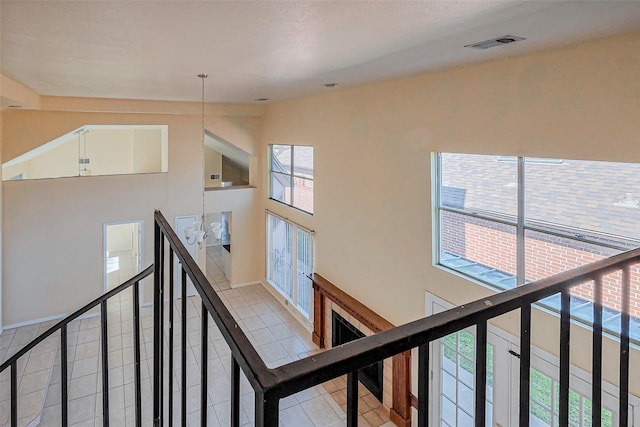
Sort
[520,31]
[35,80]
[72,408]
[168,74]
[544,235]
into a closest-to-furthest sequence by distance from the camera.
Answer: [520,31], [544,235], [168,74], [35,80], [72,408]

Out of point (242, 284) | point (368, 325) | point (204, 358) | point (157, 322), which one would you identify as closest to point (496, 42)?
point (157, 322)

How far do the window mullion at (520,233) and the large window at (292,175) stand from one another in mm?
3804

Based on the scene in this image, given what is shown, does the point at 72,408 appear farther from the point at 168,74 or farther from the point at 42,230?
the point at 168,74

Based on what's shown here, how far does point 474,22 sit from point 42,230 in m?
7.23

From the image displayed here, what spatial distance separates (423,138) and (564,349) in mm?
3570

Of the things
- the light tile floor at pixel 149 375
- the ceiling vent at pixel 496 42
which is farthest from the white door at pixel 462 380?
the ceiling vent at pixel 496 42

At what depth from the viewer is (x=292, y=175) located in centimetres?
751

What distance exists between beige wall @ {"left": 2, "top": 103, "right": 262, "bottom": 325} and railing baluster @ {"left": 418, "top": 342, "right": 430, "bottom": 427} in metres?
7.41

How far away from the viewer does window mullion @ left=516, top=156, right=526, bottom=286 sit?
347 cm

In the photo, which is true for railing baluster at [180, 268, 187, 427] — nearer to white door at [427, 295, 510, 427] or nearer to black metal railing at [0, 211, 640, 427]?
black metal railing at [0, 211, 640, 427]

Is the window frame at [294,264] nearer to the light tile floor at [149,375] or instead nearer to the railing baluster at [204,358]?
the light tile floor at [149,375]

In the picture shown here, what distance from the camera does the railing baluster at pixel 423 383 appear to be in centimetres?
78

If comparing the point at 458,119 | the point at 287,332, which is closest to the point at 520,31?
the point at 458,119

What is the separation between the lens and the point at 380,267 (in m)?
5.13
